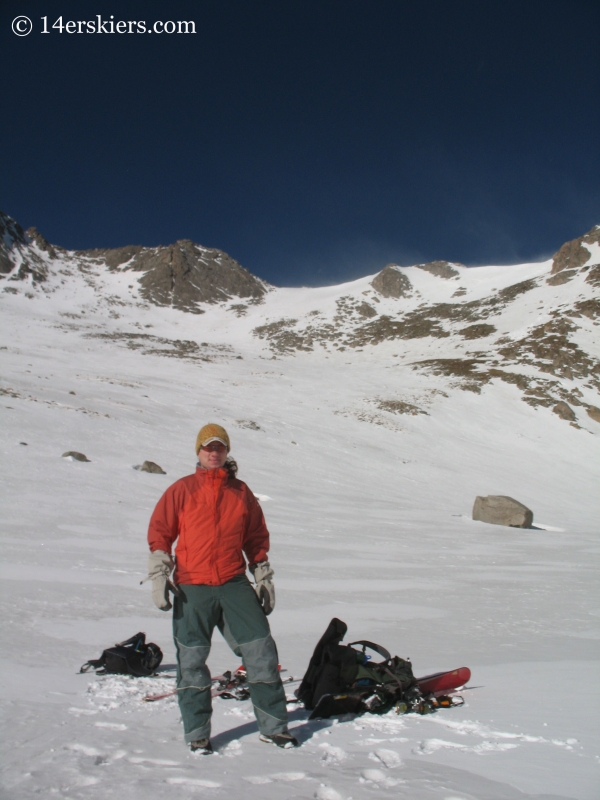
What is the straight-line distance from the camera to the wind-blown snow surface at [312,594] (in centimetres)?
271

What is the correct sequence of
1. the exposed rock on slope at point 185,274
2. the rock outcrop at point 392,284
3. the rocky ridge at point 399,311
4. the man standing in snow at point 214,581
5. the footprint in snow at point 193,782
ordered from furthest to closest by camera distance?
the rock outcrop at point 392,284 → the exposed rock on slope at point 185,274 → the rocky ridge at point 399,311 → the man standing in snow at point 214,581 → the footprint in snow at point 193,782

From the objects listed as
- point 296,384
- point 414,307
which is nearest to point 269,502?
point 296,384

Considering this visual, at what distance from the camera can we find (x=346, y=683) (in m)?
3.72

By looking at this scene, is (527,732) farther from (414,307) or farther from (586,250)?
(586,250)

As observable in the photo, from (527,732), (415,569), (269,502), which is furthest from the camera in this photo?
(269,502)

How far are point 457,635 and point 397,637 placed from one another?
740 millimetres

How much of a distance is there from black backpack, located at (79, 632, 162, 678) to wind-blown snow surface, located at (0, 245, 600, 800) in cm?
12

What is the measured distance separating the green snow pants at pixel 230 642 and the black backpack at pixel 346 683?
0.51m

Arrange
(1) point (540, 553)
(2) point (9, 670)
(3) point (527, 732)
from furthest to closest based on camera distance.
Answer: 1. (1) point (540, 553)
2. (2) point (9, 670)
3. (3) point (527, 732)

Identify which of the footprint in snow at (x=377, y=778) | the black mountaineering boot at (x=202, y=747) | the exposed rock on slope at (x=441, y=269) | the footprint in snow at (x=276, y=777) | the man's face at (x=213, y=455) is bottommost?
the black mountaineering boot at (x=202, y=747)

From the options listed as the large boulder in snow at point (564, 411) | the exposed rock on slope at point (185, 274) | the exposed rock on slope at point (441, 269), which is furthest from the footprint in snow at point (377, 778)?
the exposed rock on slope at point (441, 269)

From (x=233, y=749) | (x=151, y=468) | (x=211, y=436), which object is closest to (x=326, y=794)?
(x=233, y=749)

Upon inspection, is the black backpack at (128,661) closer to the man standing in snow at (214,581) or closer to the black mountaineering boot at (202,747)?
the man standing in snow at (214,581)

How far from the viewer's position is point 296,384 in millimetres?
37125
